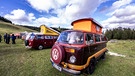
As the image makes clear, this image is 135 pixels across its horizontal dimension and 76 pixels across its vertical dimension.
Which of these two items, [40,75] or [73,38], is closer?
[73,38]

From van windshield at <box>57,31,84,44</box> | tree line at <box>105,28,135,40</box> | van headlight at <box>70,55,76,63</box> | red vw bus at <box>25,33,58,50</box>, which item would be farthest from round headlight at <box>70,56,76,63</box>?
tree line at <box>105,28,135,40</box>

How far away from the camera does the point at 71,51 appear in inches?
164

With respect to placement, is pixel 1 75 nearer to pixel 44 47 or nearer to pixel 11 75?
pixel 11 75

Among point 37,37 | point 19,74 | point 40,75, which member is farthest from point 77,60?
point 37,37

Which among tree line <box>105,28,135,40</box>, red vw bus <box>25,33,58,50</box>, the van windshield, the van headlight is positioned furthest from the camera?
tree line <box>105,28,135,40</box>

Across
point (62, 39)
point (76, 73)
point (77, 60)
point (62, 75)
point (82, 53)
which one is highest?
point (62, 39)

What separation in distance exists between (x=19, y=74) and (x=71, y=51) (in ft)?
10.3

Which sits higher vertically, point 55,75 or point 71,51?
point 71,51

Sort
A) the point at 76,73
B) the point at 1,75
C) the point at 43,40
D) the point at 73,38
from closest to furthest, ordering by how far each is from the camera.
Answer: the point at 76,73 < the point at 73,38 < the point at 1,75 < the point at 43,40

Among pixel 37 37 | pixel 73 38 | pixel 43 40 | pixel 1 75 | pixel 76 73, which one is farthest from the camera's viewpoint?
pixel 43 40

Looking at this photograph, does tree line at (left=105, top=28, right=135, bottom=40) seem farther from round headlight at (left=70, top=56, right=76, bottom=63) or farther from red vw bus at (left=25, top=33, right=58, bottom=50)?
round headlight at (left=70, top=56, right=76, bottom=63)

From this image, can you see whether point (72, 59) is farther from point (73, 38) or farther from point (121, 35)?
point (121, 35)

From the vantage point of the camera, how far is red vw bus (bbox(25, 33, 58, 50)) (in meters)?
11.5

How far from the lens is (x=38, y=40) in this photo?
1193 centimetres
